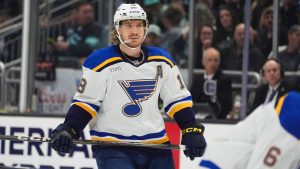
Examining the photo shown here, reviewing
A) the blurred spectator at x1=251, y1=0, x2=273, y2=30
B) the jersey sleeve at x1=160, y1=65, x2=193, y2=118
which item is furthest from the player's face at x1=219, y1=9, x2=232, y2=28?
the jersey sleeve at x1=160, y1=65, x2=193, y2=118

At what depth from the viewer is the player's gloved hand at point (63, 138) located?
4.91m

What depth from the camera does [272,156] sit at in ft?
10.3

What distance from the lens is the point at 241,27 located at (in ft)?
25.7

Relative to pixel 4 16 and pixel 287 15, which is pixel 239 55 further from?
pixel 4 16

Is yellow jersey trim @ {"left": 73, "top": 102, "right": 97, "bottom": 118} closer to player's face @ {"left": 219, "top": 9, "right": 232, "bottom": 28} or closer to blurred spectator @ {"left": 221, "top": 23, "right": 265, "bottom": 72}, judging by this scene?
blurred spectator @ {"left": 221, "top": 23, "right": 265, "bottom": 72}

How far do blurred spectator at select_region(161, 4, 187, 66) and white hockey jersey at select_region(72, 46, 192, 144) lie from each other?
128 inches

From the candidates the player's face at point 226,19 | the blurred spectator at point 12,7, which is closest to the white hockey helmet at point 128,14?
the player's face at point 226,19

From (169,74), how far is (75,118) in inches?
20.6

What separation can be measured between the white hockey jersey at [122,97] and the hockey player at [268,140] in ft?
5.74

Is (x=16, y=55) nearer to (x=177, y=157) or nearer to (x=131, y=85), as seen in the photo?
(x=177, y=157)

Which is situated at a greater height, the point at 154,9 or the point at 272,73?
the point at 154,9

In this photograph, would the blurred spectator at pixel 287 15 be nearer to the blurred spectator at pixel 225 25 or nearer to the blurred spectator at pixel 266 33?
the blurred spectator at pixel 266 33

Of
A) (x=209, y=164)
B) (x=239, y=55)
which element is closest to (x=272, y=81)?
(x=239, y=55)

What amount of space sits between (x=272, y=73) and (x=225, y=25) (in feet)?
4.02
